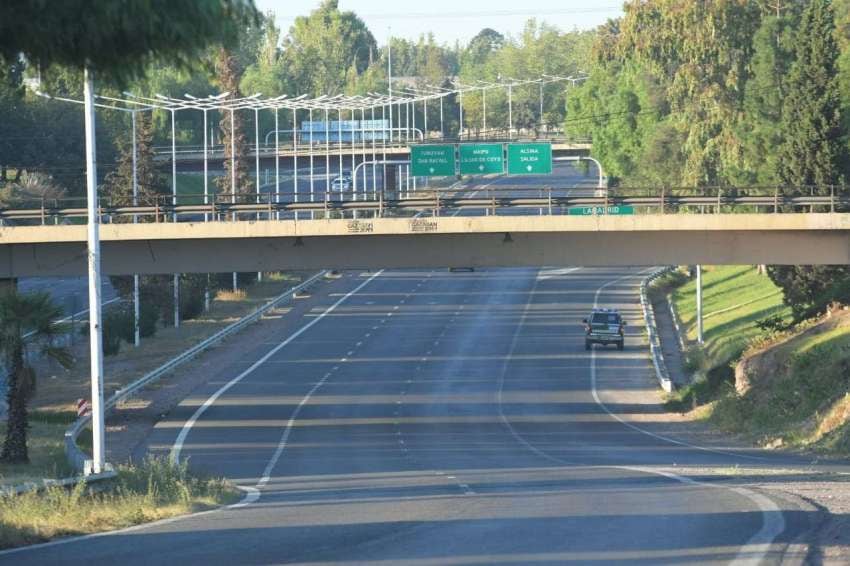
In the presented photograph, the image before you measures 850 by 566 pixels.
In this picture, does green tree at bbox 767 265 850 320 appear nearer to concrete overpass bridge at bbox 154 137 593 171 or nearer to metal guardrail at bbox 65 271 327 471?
metal guardrail at bbox 65 271 327 471

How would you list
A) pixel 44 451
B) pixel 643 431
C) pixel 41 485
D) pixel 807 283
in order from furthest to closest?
pixel 807 283 < pixel 643 431 < pixel 44 451 < pixel 41 485

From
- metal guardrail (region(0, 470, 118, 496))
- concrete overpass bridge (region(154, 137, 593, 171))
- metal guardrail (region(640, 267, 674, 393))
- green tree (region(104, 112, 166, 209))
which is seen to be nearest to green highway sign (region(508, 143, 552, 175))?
metal guardrail (region(640, 267, 674, 393))

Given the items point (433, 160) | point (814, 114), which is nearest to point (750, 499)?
point (814, 114)

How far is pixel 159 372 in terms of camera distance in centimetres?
5438

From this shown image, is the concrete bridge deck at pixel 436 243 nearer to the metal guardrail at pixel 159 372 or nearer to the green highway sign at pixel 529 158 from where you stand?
the metal guardrail at pixel 159 372

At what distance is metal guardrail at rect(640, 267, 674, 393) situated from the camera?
182 ft

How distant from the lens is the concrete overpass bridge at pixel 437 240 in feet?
140

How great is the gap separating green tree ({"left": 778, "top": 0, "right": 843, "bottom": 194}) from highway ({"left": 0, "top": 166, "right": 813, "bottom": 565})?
440 inches

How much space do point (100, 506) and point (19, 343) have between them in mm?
19174

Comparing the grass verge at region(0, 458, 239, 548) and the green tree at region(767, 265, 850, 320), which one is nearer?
the grass verge at region(0, 458, 239, 548)

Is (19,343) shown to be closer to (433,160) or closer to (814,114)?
(433,160)

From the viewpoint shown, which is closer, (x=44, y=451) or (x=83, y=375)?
(x=44, y=451)

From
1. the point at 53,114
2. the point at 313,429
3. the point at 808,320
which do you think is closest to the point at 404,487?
the point at 313,429

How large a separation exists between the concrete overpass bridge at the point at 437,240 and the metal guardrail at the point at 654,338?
1156cm
